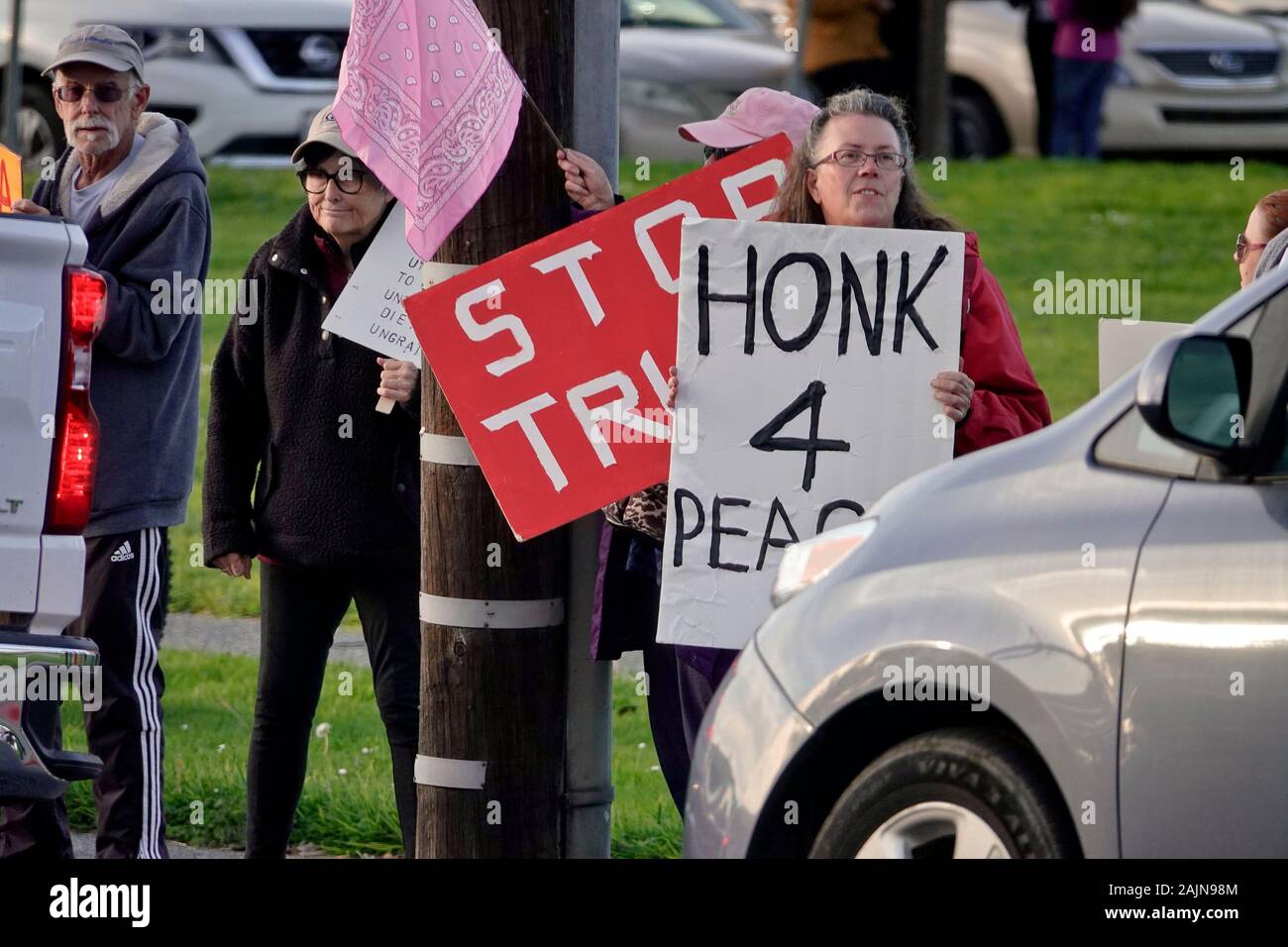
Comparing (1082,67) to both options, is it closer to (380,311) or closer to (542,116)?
(380,311)

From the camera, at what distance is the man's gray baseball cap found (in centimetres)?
599

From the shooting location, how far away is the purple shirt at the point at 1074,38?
14.9 meters

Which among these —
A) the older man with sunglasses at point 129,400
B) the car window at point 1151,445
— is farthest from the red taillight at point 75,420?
the car window at point 1151,445

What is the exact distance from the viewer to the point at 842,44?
16281mm

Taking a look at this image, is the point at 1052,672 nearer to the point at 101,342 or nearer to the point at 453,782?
the point at 453,782

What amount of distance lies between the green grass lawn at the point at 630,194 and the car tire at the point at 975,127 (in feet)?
1.43

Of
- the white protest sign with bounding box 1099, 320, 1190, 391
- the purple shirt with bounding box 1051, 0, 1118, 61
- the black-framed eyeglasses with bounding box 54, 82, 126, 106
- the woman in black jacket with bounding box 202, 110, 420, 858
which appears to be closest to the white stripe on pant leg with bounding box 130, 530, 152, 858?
the woman in black jacket with bounding box 202, 110, 420, 858

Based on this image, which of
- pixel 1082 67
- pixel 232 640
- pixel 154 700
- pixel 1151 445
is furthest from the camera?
pixel 1082 67

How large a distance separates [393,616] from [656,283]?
3.97ft

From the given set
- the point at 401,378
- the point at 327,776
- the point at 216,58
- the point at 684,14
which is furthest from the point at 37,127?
the point at 401,378

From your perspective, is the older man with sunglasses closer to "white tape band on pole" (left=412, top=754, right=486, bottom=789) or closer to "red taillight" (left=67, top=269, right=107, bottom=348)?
"red taillight" (left=67, top=269, right=107, bottom=348)

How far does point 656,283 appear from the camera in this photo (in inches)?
204

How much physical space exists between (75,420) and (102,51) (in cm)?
136
